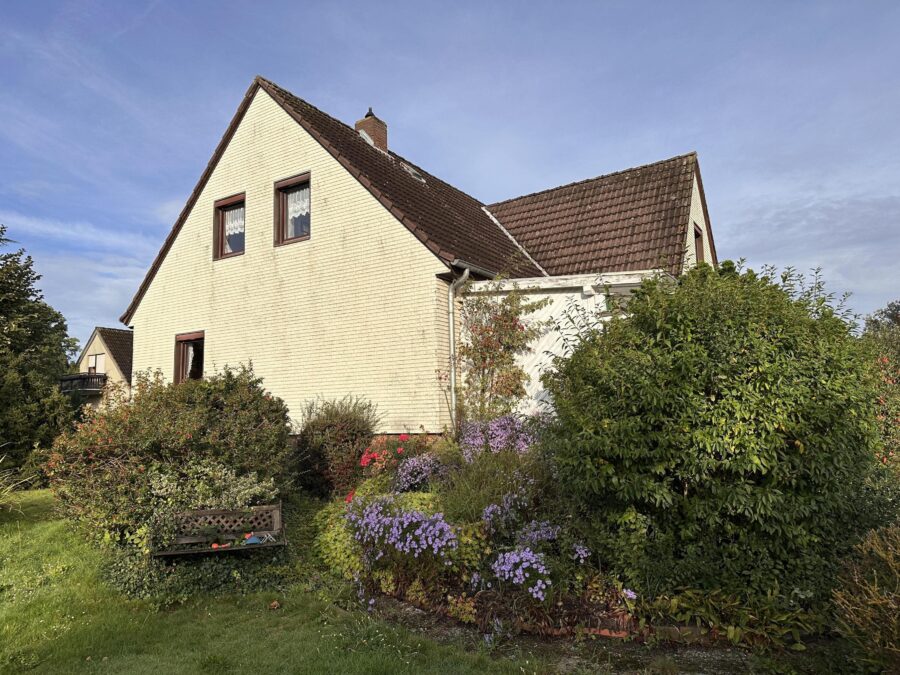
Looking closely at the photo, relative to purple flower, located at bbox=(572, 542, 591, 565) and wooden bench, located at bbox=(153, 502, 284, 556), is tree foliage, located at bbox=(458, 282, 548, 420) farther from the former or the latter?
purple flower, located at bbox=(572, 542, 591, 565)

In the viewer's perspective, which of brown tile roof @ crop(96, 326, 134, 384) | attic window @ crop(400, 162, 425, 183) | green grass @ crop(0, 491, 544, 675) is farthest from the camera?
brown tile roof @ crop(96, 326, 134, 384)

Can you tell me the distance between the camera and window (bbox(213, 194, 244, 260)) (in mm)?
12820

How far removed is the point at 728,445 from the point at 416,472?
4354mm

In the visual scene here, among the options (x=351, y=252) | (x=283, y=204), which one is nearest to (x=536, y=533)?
(x=351, y=252)

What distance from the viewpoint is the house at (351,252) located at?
9789 mm

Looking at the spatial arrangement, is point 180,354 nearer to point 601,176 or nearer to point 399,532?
point 399,532

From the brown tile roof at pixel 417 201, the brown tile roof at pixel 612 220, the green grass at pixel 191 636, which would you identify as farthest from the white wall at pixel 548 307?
the green grass at pixel 191 636

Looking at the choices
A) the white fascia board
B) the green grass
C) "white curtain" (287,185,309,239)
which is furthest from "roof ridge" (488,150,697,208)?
the green grass

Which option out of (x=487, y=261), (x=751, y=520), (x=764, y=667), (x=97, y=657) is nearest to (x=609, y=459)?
(x=751, y=520)

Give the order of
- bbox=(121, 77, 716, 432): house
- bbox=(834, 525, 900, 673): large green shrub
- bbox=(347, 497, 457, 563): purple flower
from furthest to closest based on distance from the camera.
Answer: bbox=(121, 77, 716, 432): house → bbox=(347, 497, 457, 563): purple flower → bbox=(834, 525, 900, 673): large green shrub

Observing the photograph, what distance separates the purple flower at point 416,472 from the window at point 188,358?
8164 millimetres

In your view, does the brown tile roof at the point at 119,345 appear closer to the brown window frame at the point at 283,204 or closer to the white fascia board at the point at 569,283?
the brown window frame at the point at 283,204

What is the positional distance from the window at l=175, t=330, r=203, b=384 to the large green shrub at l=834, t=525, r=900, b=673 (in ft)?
43.7

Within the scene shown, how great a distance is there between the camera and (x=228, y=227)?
43.1 feet
